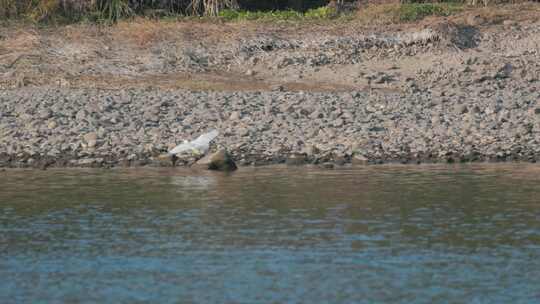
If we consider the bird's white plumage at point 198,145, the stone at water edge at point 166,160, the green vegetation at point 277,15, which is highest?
the green vegetation at point 277,15

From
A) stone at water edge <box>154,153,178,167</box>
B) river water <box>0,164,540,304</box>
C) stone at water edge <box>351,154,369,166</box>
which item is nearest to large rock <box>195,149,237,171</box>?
river water <box>0,164,540,304</box>

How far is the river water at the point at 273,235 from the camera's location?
9492 millimetres

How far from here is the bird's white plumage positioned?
53.5 feet

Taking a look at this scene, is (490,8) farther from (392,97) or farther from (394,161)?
(394,161)

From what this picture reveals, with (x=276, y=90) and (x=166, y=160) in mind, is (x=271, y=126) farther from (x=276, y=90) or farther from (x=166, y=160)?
(x=276, y=90)

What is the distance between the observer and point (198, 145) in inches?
644

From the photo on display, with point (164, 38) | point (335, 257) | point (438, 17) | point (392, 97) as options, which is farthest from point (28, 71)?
Result: point (335, 257)

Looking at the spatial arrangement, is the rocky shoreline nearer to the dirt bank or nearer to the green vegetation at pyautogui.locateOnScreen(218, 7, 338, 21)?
the dirt bank

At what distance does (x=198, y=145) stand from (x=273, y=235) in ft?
16.7

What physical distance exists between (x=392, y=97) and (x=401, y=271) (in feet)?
33.1

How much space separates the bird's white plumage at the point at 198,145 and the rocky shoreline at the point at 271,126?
0.21 metres

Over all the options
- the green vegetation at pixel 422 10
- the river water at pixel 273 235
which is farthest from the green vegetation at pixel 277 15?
the river water at pixel 273 235

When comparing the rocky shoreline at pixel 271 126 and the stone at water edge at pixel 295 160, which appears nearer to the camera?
the stone at water edge at pixel 295 160

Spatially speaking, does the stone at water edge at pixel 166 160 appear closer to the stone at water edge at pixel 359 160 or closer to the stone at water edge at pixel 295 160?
the stone at water edge at pixel 295 160
